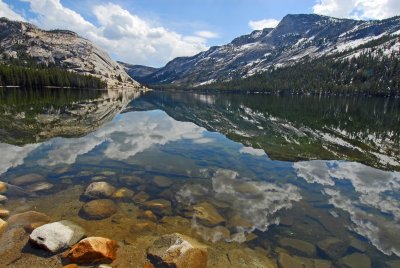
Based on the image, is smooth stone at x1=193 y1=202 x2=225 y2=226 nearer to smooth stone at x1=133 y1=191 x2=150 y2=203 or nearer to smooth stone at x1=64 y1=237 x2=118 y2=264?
smooth stone at x1=133 y1=191 x2=150 y2=203

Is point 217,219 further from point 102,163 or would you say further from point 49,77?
point 49,77

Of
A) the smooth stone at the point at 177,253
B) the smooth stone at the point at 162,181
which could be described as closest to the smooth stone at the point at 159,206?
the smooth stone at the point at 162,181

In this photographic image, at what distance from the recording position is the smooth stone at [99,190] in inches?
755

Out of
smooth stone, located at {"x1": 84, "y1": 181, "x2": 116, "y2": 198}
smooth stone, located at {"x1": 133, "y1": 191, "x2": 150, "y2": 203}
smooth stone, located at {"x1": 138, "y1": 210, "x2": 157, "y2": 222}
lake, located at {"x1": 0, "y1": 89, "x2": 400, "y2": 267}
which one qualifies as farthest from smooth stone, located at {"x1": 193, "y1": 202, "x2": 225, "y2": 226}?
smooth stone, located at {"x1": 84, "y1": 181, "x2": 116, "y2": 198}

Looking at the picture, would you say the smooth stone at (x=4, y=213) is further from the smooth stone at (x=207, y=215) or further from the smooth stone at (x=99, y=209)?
the smooth stone at (x=207, y=215)

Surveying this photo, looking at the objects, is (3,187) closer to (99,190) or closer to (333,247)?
(99,190)

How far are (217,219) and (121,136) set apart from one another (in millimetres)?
26668

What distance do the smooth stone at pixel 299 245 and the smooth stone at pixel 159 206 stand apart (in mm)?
6530

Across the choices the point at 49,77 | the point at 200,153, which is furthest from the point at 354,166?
the point at 49,77

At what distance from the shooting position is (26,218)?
15648 mm

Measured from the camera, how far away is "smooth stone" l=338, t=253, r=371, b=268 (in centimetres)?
1319

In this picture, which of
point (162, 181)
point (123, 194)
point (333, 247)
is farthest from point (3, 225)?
point (333, 247)

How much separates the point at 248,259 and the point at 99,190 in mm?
10833

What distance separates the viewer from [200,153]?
107 ft
